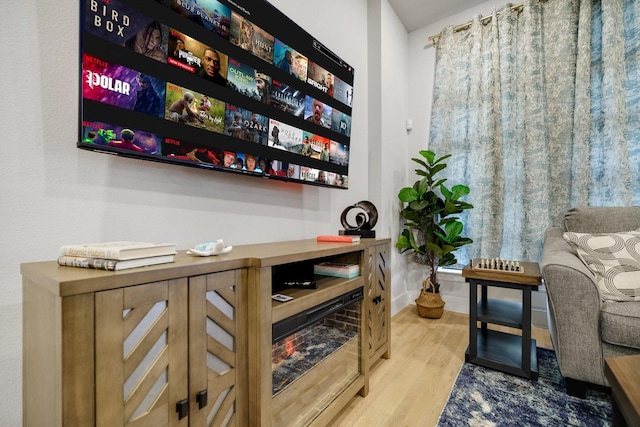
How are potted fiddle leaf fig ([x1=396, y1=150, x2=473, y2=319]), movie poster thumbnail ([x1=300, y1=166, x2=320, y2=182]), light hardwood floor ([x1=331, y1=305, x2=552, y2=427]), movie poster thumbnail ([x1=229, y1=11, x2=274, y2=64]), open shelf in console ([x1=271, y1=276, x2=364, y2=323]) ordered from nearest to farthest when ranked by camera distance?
open shelf in console ([x1=271, y1=276, x2=364, y2=323]), movie poster thumbnail ([x1=229, y1=11, x2=274, y2=64]), light hardwood floor ([x1=331, y1=305, x2=552, y2=427]), movie poster thumbnail ([x1=300, y1=166, x2=320, y2=182]), potted fiddle leaf fig ([x1=396, y1=150, x2=473, y2=319])

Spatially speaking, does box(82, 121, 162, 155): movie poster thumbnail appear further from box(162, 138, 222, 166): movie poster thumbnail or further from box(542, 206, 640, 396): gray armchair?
box(542, 206, 640, 396): gray armchair

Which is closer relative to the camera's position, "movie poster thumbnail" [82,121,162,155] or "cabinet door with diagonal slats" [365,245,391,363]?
"movie poster thumbnail" [82,121,162,155]

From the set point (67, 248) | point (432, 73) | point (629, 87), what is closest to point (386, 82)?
point (432, 73)

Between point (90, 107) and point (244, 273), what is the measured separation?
2.27ft

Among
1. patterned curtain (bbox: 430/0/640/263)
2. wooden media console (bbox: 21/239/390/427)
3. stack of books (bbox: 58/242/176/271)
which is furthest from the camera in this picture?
patterned curtain (bbox: 430/0/640/263)

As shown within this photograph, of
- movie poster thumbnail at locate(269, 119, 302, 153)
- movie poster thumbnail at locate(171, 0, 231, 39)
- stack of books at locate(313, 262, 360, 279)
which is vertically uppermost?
movie poster thumbnail at locate(171, 0, 231, 39)

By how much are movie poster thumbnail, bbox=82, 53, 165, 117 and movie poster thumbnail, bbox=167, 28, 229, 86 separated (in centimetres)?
13

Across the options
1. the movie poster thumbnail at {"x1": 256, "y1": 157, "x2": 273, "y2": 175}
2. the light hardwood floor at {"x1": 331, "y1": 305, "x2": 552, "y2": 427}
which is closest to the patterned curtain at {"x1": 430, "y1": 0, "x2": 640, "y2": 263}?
the light hardwood floor at {"x1": 331, "y1": 305, "x2": 552, "y2": 427}

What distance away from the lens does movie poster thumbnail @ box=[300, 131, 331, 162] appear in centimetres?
168

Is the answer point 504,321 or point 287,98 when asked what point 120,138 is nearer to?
point 287,98

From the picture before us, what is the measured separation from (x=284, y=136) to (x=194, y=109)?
50 cm

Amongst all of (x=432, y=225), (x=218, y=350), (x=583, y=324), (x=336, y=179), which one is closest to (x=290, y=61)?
(x=336, y=179)

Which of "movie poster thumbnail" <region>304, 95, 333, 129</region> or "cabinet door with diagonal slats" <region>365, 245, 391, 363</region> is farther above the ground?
"movie poster thumbnail" <region>304, 95, 333, 129</region>

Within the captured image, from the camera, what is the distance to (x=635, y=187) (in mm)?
2213
